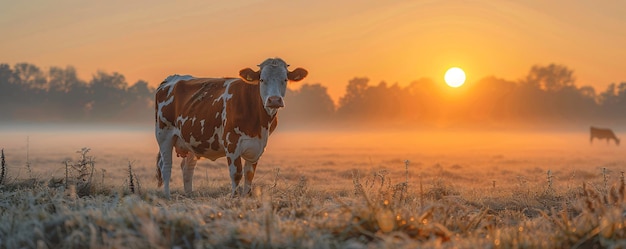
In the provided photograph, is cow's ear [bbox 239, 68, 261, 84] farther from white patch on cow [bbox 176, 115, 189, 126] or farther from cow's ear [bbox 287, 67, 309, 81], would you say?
white patch on cow [bbox 176, 115, 189, 126]

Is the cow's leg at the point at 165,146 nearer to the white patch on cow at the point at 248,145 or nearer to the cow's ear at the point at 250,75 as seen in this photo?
the white patch on cow at the point at 248,145

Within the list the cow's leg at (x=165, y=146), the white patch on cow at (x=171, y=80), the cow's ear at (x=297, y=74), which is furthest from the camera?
the white patch on cow at (x=171, y=80)

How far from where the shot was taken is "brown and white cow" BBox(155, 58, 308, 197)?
34.2 feet

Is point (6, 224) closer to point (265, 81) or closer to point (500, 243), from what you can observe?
point (500, 243)

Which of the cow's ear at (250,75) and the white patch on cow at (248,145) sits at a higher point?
the cow's ear at (250,75)

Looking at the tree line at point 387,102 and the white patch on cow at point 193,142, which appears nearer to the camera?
the white patch on cow at point 193,142

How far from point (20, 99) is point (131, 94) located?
15.6 m

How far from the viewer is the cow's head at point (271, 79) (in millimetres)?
9945

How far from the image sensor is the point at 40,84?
316 ft

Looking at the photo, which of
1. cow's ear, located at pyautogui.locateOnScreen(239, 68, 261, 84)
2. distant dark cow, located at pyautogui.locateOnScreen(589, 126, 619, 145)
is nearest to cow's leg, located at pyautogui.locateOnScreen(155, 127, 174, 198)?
cow's ear, located at pyautogui.locateOnScreen(239, 68, 261, 84)

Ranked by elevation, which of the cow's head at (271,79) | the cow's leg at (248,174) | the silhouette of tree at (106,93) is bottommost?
the cow's leg at (248,174)

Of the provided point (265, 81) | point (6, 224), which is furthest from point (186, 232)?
point (265, 81)

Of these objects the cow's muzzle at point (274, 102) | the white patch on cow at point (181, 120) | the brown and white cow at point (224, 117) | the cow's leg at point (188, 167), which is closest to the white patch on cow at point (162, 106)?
the brown and white cow at point (224, 117)

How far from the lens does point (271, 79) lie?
10.2 meters
